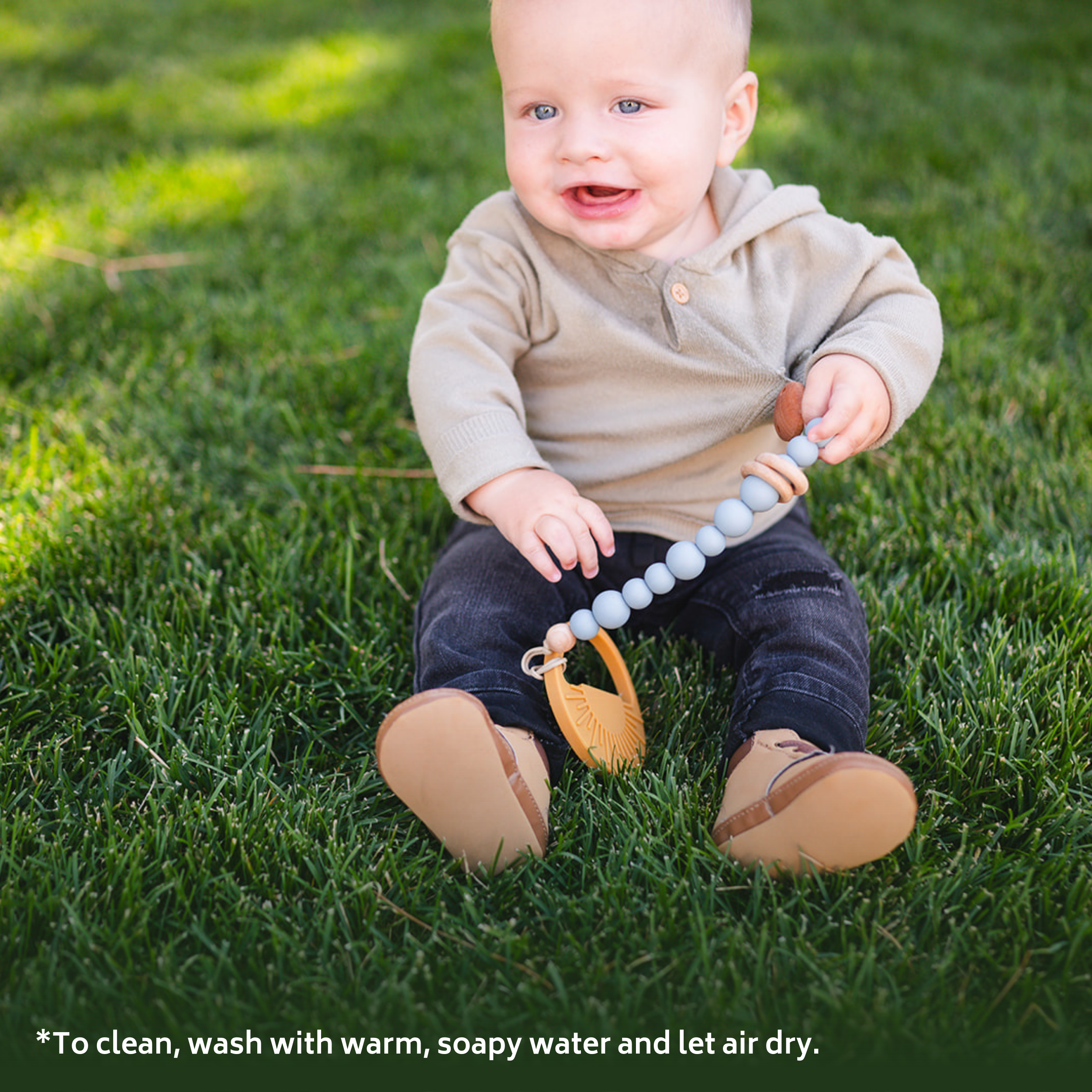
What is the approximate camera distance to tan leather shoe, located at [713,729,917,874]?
119 centimetres

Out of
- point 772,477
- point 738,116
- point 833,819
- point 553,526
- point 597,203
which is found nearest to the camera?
point 833,819

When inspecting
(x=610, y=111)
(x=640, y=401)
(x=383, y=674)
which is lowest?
(x=383, y=674)

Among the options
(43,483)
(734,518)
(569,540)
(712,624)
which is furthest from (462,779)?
(43,483)

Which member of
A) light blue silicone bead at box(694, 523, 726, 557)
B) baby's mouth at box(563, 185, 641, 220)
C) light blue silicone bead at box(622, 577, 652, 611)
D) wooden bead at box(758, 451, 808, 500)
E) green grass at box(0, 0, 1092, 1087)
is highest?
baby's mouth at box(563, 185, 641, 220)

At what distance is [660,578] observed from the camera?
1.37 metres

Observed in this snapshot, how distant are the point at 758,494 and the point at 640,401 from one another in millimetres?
414

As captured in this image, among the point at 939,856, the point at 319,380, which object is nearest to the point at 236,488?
the point at 319,380

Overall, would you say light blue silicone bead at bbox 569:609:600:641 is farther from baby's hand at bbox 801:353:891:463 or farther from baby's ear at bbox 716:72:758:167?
baby's ear at bbox 716:72:758:167

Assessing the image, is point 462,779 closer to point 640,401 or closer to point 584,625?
point 584,625

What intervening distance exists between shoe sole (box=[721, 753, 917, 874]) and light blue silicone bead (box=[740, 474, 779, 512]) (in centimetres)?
34

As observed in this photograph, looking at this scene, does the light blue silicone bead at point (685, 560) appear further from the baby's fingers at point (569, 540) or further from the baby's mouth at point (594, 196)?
the baby's mouth at point (594, 196)

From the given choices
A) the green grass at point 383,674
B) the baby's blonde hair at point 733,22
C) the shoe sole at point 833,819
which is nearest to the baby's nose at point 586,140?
the baby's blonde hair at point 733,22

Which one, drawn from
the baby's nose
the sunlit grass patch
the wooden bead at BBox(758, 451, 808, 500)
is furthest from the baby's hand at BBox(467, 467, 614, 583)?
the sunlit grass patch

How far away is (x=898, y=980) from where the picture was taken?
1165 mm
